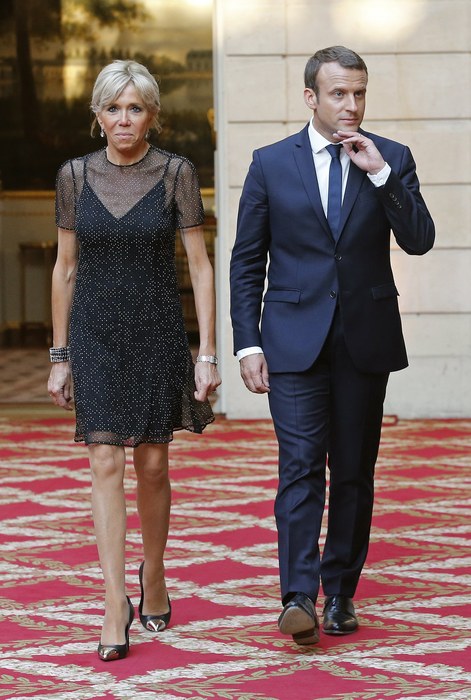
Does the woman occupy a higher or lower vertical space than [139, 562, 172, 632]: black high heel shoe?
higher

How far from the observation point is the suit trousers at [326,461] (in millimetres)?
4508

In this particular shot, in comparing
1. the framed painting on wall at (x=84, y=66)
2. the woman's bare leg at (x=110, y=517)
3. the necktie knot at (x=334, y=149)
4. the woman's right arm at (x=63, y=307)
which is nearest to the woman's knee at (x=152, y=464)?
the woman's bare leg at (x=110, y=517)

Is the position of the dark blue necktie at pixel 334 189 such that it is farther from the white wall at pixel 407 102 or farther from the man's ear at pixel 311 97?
the white wall at pixel 407 102

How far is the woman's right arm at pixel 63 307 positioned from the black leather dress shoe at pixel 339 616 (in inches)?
41.3

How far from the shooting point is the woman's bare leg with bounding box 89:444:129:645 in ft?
14.6

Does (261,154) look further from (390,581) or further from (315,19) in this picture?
(315,19)

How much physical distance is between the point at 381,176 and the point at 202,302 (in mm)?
700

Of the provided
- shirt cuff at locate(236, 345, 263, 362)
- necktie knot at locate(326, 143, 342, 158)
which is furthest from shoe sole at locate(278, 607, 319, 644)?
necktie knot at locate(326, 143, 342, 158)

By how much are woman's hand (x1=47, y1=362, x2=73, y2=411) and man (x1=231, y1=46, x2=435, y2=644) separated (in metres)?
0.54

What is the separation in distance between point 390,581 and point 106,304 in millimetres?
1657

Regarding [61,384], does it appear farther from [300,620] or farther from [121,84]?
[300,620]

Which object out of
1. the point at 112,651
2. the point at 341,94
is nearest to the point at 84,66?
the point at 341,94

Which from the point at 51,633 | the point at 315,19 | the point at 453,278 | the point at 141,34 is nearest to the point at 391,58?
the point at 315,19

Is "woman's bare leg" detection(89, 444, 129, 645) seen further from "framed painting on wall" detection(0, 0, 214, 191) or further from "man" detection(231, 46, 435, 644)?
"framed painting on wall" detection(0, 0, 214, 191)
